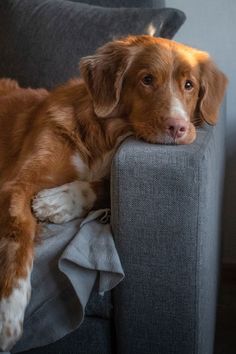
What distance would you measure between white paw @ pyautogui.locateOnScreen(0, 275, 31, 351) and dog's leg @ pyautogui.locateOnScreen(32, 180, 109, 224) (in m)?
0.28

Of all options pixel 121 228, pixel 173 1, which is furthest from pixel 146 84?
pixel 173 1

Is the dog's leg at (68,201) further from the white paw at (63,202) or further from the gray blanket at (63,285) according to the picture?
the gray blanket at (63,285)

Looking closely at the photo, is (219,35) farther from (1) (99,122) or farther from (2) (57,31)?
(1) (99,122)

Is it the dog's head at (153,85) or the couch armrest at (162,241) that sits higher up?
the dog's head at (153,85)

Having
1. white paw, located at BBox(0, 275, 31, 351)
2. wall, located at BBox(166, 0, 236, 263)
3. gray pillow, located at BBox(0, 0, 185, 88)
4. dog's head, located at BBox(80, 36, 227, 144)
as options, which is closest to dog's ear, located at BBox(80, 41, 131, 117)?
dog's head, located at BBox(80, 36, 227, 144)

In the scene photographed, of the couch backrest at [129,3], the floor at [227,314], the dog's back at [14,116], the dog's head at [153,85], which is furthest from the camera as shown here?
the couch backrest at [129,3]

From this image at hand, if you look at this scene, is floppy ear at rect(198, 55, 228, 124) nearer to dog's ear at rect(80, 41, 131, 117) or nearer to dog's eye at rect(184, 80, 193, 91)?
dog's eye at rect(184, 80, 193, 91)

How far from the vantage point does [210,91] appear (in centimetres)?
177

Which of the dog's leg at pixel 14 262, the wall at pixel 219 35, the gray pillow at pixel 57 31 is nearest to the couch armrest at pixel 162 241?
the dog's leg at pixel 14 262

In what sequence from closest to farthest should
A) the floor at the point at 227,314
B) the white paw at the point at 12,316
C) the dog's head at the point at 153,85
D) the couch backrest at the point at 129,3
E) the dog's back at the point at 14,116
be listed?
the white paw at the point at 12,316 < the dog's head at the point at 153,85 < the dog's back at the point at 14,116 < the floor at the point at 227,314 < the couch backrest at the point at 129,3

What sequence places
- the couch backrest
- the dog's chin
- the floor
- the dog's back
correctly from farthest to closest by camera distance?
the couch backrest → the floor → the dog's back → the dog's chin

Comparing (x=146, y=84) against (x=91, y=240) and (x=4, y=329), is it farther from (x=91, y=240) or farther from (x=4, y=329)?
(x=4, y=329)

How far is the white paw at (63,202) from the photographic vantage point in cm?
155

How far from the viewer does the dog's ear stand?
1.69 metres
